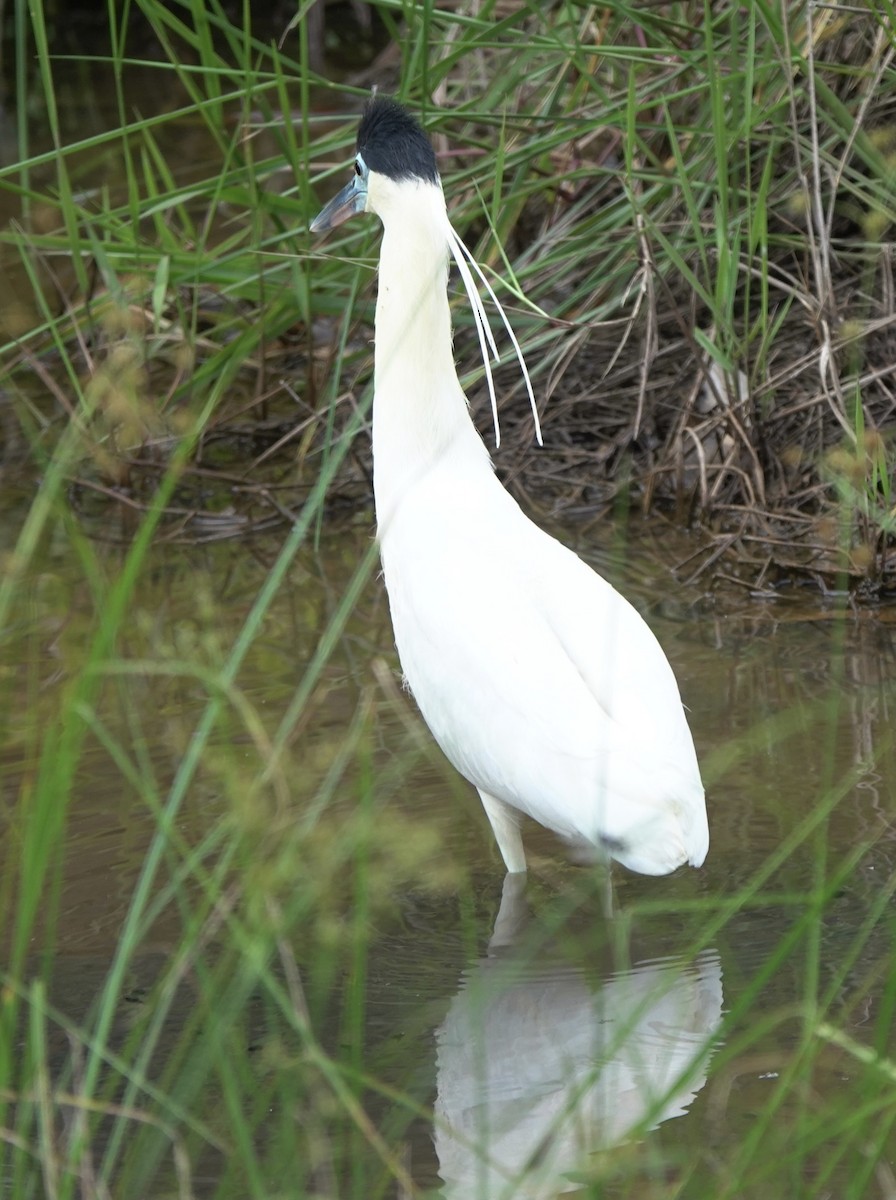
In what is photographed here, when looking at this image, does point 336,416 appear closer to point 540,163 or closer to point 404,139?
point 540,163

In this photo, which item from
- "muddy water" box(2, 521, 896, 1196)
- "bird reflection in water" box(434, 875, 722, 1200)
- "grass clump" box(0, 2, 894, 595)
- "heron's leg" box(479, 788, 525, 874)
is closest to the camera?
"bird reflection in water" box(434, 875, 722, 1200)

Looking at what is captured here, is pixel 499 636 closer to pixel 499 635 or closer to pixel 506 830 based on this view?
pixel 499 635

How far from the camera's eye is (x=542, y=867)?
8.64 ft

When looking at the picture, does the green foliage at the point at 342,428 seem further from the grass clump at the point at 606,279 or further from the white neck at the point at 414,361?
the white neck at the point at 414,361

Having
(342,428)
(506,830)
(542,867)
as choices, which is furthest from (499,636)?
(342,428)

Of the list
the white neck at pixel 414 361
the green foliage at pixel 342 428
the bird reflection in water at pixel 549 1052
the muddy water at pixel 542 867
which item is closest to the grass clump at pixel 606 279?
the green foliage at pixel 342 428

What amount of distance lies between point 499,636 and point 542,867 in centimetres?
49

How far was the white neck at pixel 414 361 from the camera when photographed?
258 cm

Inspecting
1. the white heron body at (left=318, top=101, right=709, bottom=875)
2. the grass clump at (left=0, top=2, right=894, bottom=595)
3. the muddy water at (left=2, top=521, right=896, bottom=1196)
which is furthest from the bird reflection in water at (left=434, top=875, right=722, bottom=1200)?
the grass clump at (left=0, top=2, right=894, bottom=595)

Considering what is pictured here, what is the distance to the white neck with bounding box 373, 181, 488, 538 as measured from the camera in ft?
8.47

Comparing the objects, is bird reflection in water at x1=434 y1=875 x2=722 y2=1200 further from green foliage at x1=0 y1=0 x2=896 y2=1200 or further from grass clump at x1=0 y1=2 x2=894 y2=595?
grass clump at x1=0 y1=2 x2=894 y2=595

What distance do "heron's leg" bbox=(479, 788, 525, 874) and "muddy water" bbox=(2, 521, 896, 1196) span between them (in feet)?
0.16

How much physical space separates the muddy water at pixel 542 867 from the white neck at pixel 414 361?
1.37ft

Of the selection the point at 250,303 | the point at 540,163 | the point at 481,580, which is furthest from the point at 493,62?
the point at 481,580
